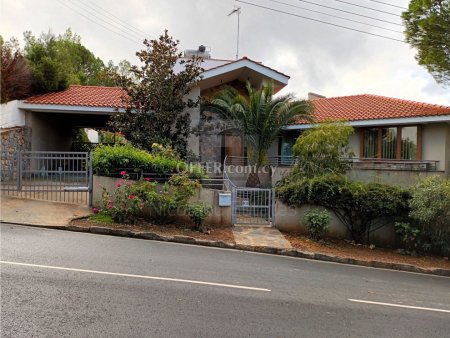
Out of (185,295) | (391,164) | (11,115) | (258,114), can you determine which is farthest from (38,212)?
(391,164)

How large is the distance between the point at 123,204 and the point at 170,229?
1482 millimetres

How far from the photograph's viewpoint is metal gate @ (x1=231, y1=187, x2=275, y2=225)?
1246cm

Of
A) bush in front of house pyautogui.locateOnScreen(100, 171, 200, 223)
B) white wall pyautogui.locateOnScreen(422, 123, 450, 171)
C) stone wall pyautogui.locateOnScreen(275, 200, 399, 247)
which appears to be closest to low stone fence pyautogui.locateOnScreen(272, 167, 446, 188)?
white wall pyautogui.locateOnScreen(422, 123, 450, 171)

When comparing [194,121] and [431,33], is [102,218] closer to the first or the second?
[194,121]

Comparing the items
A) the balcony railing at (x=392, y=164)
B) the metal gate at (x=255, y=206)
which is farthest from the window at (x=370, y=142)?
the metal gate at (x=255, y=206)

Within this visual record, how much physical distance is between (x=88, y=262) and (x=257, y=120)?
34.0 feet

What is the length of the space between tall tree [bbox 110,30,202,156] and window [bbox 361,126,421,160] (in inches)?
329

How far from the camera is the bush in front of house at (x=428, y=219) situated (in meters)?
11.1

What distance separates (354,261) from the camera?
1028cm

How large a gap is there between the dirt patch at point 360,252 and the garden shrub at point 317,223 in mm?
265

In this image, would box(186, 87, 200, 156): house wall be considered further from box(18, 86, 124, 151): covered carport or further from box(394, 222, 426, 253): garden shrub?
box(394, 222, 426, 253): garden shrub

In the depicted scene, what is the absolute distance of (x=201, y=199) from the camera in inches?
467

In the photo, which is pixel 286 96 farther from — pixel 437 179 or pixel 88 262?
pixel 88 262

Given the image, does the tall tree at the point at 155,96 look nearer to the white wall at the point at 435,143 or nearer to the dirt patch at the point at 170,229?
the dirt patch at the point at 170,229
